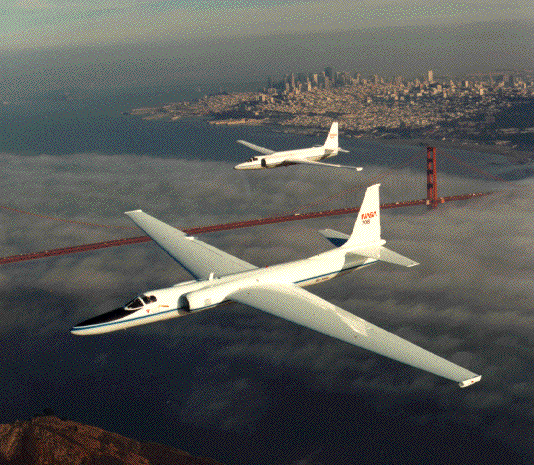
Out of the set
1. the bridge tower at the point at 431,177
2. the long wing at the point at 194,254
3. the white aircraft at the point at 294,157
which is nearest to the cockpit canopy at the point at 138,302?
the long wing at the point at 194,254

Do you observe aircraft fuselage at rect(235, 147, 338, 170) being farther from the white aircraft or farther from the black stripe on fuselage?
the black stripe on fuselage

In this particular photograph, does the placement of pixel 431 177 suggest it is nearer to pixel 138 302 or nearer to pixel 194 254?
pixel 194 254

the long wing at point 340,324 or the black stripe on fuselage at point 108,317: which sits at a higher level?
the black stripe on fuselage at point 108,317

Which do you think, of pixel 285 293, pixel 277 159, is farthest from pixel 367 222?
pixel 277 159

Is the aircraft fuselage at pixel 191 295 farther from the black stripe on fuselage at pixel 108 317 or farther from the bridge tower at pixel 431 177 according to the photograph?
the bridge tower at pixel 431 177

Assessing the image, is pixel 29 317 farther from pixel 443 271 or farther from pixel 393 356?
→ pixel 393 356

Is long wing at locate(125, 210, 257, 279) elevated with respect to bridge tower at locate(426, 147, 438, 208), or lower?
elevated

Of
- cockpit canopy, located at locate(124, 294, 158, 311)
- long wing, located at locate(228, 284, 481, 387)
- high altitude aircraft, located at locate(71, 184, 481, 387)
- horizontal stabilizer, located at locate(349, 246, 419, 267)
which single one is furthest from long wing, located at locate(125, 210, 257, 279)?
horizontal stabilizer, located at locate(349, 246, 419, 267)
